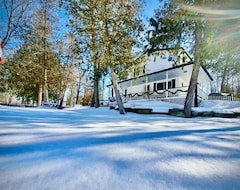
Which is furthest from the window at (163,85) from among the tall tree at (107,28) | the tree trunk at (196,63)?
the tall tree at (107,28)

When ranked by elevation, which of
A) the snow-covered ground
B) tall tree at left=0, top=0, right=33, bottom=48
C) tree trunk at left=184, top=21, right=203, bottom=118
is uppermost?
tall tree at left=0, top=0, right=33, bottom=48

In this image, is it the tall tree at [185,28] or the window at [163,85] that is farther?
the window at [163,85]

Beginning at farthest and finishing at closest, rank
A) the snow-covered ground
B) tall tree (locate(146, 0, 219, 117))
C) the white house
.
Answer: the white house → tall tree (locate(146, 0, 219, 117)) → the snow-covered ground

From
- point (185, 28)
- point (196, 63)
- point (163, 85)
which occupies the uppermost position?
point (185, 28)

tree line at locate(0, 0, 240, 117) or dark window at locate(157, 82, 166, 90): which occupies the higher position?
tree line at locate(0, 0, 240, 117)

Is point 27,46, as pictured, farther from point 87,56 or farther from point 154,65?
point 154,65

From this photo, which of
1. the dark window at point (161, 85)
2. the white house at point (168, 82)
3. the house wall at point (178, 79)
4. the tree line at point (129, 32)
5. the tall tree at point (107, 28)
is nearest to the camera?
the tree line at point (129, 32)

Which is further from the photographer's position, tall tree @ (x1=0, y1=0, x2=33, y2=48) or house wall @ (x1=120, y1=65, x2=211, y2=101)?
house wall @ (x1=120, y1=65, x2=211, y2=101)

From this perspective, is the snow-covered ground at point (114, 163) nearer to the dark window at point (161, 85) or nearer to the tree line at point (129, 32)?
the tree line at point (129, 32)

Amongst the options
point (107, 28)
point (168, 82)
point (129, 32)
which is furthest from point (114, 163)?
point (168, 82)

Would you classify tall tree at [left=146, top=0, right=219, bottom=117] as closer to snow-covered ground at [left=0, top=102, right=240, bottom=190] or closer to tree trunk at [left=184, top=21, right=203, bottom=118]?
tree trunk at [left=184, top=21, right=203, bottom=118]

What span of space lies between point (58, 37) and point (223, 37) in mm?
14303

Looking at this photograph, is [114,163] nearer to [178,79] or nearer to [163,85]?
[178,79]

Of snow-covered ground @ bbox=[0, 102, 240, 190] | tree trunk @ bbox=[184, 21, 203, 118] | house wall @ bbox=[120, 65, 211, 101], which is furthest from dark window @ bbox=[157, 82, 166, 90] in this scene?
snow-covered ground @ bbox=[0, 102, 240, 190]
